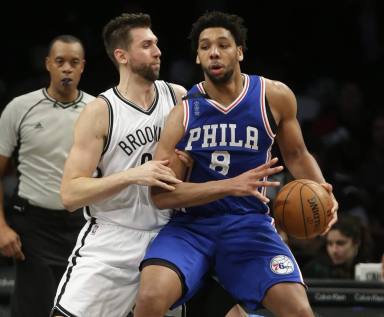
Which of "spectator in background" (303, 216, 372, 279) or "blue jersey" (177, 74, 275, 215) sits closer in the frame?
"blue jersey" (177, 74, 275, 215)

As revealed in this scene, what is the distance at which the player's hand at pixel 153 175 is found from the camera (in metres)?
4.76

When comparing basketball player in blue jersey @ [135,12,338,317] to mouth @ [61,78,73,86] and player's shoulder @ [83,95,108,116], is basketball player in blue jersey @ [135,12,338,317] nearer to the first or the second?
player's shoulder @ [83,95,108,116]

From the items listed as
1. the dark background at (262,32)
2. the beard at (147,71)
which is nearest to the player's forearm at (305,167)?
the beard at (147,71)

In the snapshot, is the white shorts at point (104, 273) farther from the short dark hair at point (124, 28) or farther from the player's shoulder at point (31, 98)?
the player's shoulder at point (31, 98)

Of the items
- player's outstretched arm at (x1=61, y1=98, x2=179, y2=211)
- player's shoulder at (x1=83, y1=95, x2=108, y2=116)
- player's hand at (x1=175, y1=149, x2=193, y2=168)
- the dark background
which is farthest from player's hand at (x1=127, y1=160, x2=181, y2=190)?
the dark background

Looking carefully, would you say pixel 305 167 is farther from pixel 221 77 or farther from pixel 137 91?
pixel 137 91

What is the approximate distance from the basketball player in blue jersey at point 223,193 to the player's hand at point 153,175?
0.24ft

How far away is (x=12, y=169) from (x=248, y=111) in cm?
434

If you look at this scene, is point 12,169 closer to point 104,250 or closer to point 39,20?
point 39,20

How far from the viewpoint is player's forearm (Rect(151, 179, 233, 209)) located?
475 cm

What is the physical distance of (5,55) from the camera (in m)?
10.8

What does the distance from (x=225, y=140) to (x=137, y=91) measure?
0.55 m

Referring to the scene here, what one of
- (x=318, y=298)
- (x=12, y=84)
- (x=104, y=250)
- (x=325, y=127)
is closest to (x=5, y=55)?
(x=12, y=84)

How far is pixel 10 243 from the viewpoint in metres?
6.09
